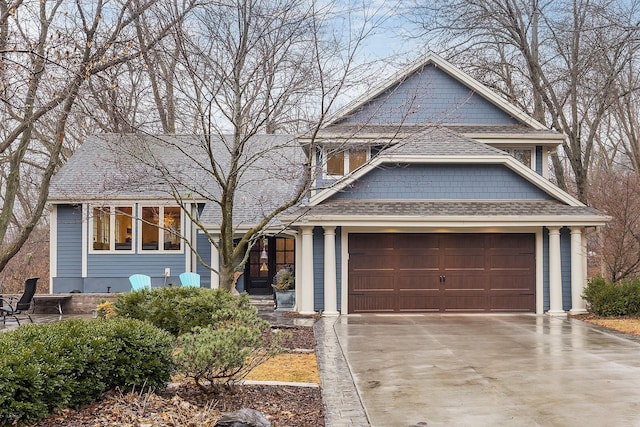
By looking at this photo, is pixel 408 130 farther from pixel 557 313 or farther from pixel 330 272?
pixel 557 313

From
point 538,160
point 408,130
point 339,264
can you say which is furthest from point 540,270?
point 339,264

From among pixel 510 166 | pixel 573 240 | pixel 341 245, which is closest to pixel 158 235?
pixel 341 245

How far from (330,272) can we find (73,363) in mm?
10549

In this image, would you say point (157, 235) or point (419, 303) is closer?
point (419, 303)

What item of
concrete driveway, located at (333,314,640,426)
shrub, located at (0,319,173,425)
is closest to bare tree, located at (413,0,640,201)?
concrete driveway, located at (333,314,640,426)

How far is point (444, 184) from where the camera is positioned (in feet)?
55.3

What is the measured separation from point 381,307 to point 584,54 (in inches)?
431

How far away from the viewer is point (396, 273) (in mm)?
16547

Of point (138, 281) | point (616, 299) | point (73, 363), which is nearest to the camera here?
point (73, 363)

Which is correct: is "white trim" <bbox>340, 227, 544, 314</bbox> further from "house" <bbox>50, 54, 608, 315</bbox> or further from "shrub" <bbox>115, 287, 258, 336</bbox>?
"shrub" <bbox>115, 287, 258, 336</bbox>

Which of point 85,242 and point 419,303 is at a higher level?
point 85,242

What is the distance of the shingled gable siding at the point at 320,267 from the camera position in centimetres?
1644

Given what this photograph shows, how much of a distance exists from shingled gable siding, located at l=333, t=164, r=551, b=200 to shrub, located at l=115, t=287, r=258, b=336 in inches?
258

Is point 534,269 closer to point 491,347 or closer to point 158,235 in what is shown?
point 491,347
